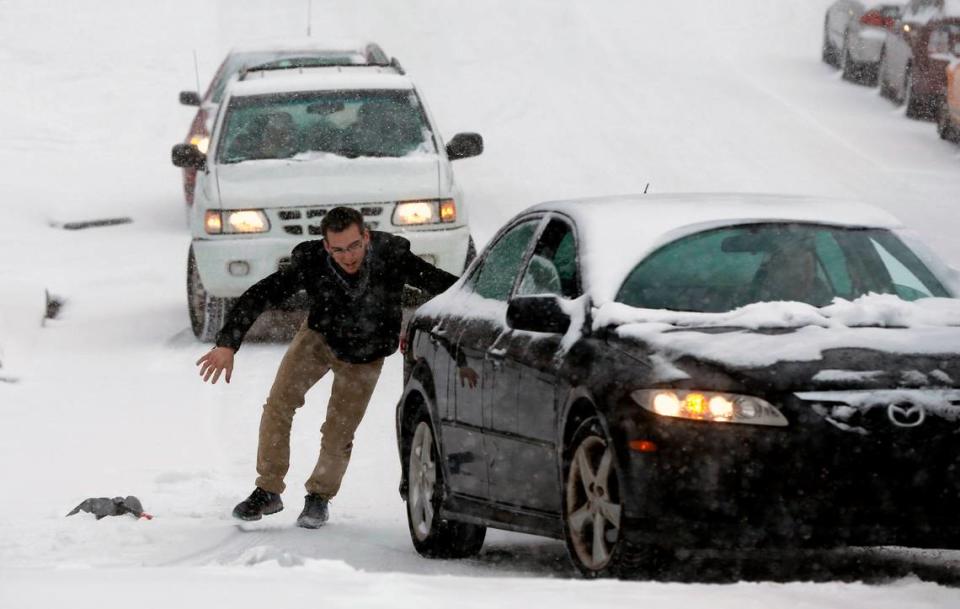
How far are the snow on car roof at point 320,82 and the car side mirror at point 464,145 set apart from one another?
2.13ft

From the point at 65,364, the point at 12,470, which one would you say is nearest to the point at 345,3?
the point at 65,364

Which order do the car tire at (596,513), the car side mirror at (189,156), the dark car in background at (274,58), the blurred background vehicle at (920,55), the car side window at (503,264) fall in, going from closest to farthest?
1. the car tire at (596,513)
2. the car side window at (503,264)
3. the car side mirror at (189,156)
4. the dark car in background at (274,58)
5. the blurred background vehicle at (920,55)

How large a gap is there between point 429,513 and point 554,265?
1395 mm

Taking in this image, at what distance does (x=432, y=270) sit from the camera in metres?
10.1

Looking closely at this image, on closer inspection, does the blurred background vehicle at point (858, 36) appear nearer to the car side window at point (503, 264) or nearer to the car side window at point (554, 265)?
the car side window at point (503, 264)

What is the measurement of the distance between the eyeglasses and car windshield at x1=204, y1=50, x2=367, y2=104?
11.2 meters

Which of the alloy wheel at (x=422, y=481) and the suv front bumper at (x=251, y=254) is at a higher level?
the alloy wheel at (x=422, y=481)

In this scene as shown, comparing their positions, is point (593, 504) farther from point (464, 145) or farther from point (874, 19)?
point (874, 19)

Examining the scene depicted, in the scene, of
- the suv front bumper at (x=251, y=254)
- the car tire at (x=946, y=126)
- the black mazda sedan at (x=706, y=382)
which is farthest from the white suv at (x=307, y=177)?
the car tire at (x=946, y=126)

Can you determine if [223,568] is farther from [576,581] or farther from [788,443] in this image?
[788,443]

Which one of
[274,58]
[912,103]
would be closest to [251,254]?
[274,58]

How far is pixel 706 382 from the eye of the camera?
Answer: 6.82m

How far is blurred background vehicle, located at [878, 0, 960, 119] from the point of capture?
2386 centimetres

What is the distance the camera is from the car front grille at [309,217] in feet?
48.2
